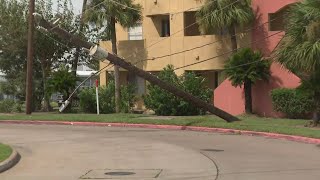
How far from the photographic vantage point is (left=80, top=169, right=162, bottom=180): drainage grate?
11102 mm

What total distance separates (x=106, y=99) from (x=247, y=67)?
10.6 metres

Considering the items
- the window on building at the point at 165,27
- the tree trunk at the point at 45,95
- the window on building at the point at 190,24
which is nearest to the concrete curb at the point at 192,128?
the tree trunk at the point at 45,95

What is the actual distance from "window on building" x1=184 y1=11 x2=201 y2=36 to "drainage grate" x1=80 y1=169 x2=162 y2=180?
2327 centimetres

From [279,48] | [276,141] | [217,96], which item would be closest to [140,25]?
[217,96]

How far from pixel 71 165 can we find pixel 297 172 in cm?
499

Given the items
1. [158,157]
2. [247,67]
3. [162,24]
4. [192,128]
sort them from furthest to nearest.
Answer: [162,24]
[247,67]
[192,128]
[158,157]

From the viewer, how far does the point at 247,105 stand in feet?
96.0

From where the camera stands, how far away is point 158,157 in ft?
47.5

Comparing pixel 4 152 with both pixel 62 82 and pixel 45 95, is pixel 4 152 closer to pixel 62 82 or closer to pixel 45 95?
pixel 62 82

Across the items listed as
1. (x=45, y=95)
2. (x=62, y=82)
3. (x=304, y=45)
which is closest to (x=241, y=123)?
(x=304, y=45)

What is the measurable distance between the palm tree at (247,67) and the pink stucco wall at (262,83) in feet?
2.31

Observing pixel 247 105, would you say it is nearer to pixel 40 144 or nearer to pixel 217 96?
pixel 217 96

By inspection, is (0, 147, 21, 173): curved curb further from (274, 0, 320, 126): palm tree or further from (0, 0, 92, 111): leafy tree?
(0, 0, 92, 111): leafy tree

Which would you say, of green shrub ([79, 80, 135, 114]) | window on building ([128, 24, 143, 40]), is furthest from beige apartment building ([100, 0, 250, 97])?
green shrub ([79, 80, 135, 114])
